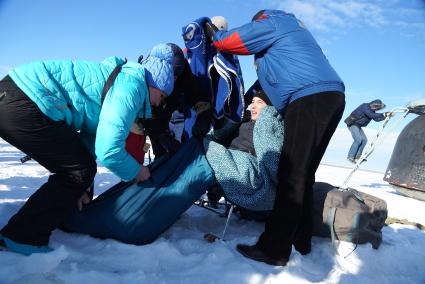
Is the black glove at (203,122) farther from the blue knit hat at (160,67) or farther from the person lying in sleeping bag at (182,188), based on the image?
the blue knit hat at (160,67)

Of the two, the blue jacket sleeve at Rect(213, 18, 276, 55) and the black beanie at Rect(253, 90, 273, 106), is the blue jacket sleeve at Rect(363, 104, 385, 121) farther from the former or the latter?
the blue jacket sleeve at Rect(213, 18, 276, 55)

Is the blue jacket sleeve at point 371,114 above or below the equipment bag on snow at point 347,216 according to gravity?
below

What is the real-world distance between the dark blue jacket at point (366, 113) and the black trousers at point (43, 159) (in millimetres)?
7041

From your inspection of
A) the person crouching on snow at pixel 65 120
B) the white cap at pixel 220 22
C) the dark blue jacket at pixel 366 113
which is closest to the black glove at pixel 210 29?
the white cap at pixel 220 22

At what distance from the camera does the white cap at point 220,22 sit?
322 cm

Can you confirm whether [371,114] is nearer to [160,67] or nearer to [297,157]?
[297,157]

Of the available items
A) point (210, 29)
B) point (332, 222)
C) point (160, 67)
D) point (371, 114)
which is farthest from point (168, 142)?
point (371, 114)

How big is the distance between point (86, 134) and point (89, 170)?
40 centimetres

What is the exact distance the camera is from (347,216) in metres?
2.70

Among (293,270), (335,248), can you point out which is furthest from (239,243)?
(335,248)

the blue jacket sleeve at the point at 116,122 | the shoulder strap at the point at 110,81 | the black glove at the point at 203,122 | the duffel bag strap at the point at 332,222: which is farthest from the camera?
the black glove at the point at 203,122

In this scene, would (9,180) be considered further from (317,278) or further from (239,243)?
(317,278)

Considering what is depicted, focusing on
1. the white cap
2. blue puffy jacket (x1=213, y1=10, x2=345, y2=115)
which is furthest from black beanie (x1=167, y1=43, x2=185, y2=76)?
the white cap

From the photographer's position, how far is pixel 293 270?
2090 mm
